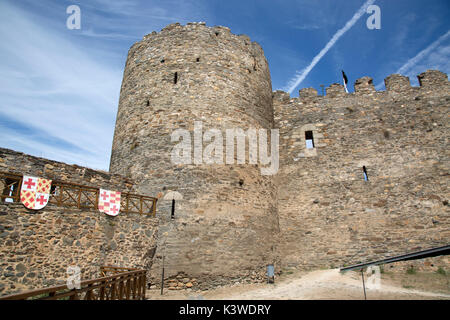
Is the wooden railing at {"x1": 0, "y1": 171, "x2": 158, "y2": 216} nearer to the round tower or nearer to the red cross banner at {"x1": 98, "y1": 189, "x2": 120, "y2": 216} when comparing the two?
the red cross banner at {"x1": 98, "y1": 189, "x2": 120, "y2": 216}

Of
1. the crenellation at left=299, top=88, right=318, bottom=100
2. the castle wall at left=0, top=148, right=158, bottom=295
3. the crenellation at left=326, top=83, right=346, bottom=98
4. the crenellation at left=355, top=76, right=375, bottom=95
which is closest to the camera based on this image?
the castle wall at left=0, top=148, right=158, bottom=295

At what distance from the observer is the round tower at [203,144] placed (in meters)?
8.35

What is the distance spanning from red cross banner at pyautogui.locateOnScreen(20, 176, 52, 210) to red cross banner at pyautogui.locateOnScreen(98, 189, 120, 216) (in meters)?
1.24

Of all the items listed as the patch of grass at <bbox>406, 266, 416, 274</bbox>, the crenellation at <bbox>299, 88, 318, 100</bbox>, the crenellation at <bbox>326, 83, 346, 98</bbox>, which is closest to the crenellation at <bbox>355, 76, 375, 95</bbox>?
the crenellation at <bbox>326, 83, 346, 98</bbox>

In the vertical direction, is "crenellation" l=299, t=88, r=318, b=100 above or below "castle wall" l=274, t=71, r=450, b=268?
above

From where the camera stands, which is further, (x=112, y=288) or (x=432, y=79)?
(x=432, y=79)

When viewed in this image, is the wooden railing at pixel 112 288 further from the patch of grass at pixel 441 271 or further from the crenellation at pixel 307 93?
the crenellation at pixel 307 93

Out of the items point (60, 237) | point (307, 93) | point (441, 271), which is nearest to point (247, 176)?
point (60, 237)

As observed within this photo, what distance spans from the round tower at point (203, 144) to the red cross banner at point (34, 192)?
3178mm

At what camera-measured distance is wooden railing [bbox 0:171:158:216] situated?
5.83m

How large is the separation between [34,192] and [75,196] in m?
1.53

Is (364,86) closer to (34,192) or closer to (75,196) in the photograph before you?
(75,196)

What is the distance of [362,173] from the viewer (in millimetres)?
11648

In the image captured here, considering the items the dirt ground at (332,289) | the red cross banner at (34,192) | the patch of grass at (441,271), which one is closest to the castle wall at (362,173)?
the patch of grass at (441,271)
